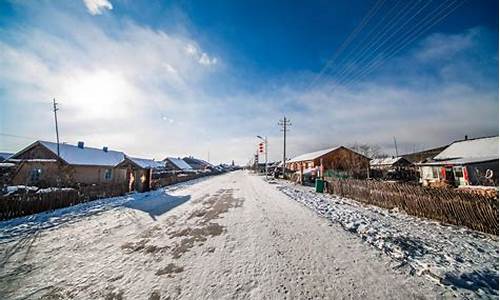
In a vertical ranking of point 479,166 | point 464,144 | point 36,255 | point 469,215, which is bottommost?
point 36,255

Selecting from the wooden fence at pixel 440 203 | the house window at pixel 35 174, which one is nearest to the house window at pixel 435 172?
the wooden fence at pixel 440 203

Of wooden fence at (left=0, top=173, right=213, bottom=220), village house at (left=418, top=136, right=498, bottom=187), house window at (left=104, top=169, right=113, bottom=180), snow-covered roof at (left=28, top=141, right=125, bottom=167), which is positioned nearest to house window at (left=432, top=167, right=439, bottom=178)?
village house at (left=418, top=136, right=498, bottom=187)

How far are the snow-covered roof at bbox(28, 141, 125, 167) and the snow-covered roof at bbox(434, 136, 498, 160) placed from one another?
150 feet

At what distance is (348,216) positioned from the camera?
821 centimetres

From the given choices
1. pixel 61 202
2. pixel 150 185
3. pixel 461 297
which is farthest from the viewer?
pixel 150 185

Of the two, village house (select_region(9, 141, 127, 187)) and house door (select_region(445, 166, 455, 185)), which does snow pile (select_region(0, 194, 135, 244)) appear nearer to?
village house (select_region(9, 141, 127, 187))

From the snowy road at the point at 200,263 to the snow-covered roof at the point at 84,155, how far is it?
24548mm

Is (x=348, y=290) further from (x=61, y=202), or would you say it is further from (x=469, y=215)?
(x=61, y=202)

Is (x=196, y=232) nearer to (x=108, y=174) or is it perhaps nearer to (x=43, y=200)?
(x=43, y=200)

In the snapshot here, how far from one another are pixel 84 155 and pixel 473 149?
50623 millimetres

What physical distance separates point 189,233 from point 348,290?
431 cm

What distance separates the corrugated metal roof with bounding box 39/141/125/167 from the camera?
25.9 m

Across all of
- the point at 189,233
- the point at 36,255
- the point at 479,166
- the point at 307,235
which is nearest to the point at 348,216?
the point at 307,235

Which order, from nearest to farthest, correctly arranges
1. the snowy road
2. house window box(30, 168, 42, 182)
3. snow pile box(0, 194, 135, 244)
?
the snowy road
snow pile box(0, 194, 135, 244)
house window box(30, 168, 42, 182)
